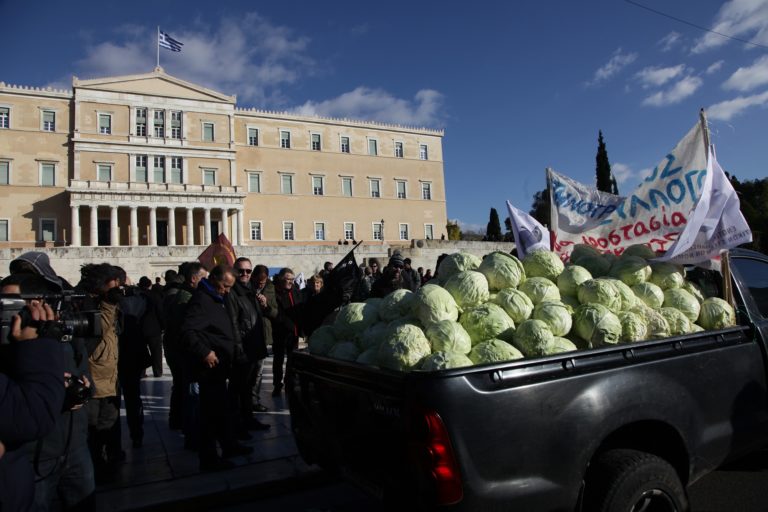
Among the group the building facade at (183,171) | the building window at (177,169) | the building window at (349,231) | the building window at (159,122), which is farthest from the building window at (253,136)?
the building window at (349,231)

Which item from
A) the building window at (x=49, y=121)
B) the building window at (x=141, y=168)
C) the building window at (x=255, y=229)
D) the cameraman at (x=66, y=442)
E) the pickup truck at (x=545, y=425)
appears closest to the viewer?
the pickup truck at (x=545, y=425)

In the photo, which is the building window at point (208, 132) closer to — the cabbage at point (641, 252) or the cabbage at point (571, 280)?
the cabbage at point (641, 252)

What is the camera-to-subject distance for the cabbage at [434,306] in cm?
326

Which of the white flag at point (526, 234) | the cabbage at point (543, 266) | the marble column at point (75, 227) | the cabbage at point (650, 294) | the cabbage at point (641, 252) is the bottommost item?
the cabbage at point (650, 294)

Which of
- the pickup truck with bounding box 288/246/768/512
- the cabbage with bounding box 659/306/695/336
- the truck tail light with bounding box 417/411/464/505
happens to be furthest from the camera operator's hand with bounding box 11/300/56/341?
the cabbage with bounding box 659/306/695/336

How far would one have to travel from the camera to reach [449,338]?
3021mm

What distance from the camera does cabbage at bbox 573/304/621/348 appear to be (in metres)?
3.18

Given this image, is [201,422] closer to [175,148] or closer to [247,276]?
[247,276]

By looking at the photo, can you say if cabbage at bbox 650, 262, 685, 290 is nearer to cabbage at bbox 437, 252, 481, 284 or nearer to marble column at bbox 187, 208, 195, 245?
cabbage at bbox 437, 252, 481, 284

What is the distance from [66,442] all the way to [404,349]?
2.06 m

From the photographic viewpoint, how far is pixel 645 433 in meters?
2.87

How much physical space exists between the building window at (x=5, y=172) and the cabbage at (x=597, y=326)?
53685 millimetres

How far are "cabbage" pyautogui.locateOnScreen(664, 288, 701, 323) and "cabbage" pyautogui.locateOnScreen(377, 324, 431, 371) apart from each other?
221cm

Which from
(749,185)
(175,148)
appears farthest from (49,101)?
(749,185)
